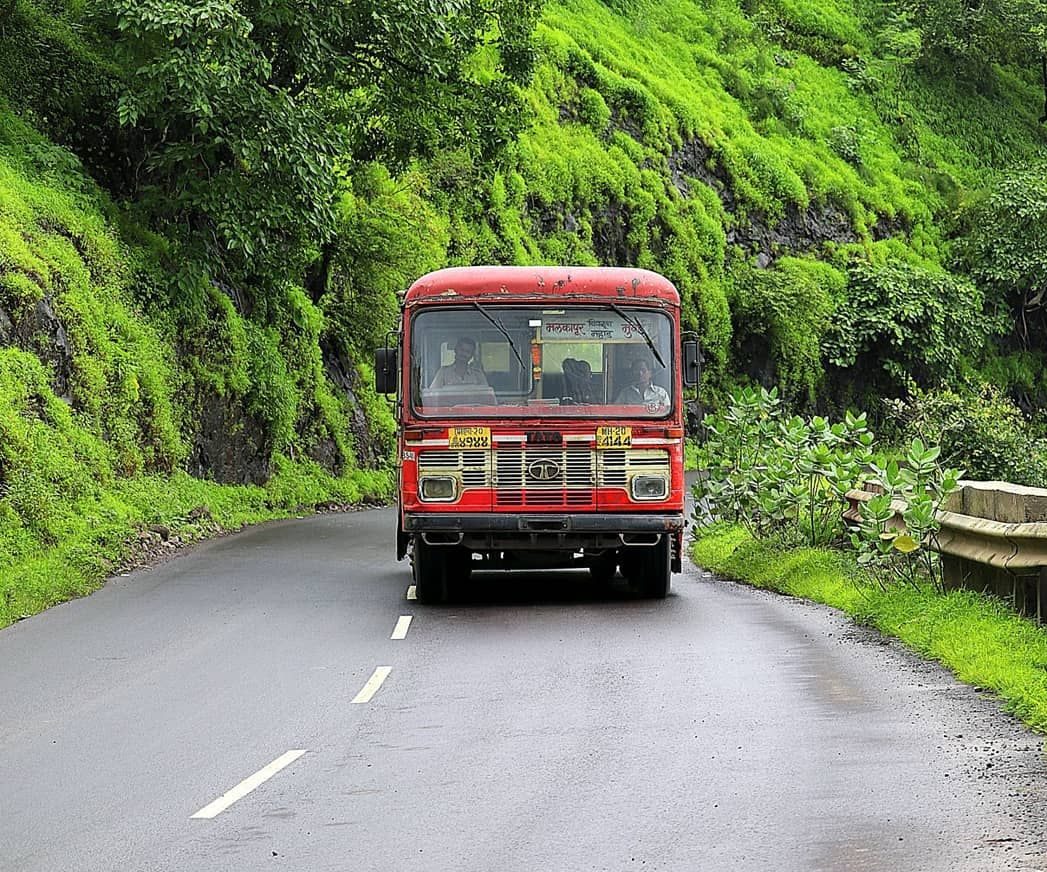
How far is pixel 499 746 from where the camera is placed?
8867 millimetres

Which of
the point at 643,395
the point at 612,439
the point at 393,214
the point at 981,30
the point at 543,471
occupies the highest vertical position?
the point at 981,30

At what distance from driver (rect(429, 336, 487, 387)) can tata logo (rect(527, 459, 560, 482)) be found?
3.26 ft

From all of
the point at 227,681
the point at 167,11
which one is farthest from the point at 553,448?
the point at 167,11

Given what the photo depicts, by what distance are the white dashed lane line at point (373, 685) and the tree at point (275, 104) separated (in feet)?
45.8

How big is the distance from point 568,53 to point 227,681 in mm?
40230

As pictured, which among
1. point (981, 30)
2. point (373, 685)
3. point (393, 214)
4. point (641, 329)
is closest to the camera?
point (373, 685)

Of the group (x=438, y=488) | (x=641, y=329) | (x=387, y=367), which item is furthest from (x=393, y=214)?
(x=438, y=488)

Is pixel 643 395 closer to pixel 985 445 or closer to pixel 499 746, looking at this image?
pixel 499 746

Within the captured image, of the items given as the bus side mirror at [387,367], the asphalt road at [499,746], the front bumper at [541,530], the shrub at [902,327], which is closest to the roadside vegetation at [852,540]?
the asphalt road at [499,746]

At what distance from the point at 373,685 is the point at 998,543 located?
503 cm

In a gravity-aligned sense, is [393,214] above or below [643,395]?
above

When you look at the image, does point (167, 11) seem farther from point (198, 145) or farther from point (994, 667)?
point (994, 667)

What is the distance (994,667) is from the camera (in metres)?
10.7

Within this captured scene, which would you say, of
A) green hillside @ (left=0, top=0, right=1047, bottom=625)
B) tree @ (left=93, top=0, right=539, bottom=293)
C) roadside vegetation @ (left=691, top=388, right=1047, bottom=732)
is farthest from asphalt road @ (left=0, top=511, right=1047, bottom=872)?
tree @ (left=93, top=0, right=539, bottom=293)
